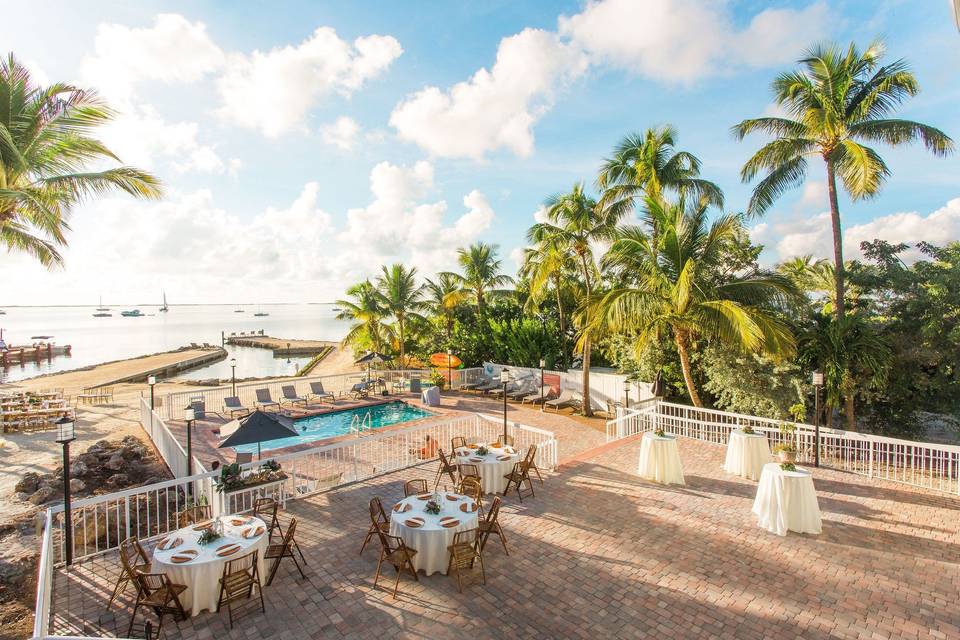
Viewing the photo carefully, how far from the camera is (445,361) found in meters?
23.1

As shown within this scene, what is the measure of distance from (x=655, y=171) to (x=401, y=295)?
14.8m

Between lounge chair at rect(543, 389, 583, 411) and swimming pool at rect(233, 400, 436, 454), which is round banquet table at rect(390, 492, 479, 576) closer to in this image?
swimming pool at rect(233, 400, 436, 454)

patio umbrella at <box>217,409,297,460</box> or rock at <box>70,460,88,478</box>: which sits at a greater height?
patio umbrella at <box>217,409,297,460</box>

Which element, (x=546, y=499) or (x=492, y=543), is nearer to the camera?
(x=492, y=543)

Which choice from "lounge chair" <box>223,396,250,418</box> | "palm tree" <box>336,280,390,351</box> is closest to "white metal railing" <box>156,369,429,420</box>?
"lounge chair" <box>223,396,250,418</box>

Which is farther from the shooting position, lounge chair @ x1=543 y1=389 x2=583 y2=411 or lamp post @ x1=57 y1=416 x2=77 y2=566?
lounge chair @ x1=543 y1=389 x2=583 y2=411

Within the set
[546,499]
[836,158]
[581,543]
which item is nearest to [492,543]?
[581,543]

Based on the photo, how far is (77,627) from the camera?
15.3ft

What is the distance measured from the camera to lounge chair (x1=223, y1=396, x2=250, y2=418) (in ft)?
53.9

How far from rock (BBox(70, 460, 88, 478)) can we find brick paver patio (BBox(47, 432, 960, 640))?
6.63 metres

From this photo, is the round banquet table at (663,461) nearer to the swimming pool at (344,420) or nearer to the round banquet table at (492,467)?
the round banquet table at (492,467)

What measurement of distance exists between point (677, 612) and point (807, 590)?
6.35 ft

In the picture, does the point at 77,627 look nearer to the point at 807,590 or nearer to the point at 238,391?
the point at 807,590

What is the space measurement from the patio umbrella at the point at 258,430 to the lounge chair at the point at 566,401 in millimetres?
12934
